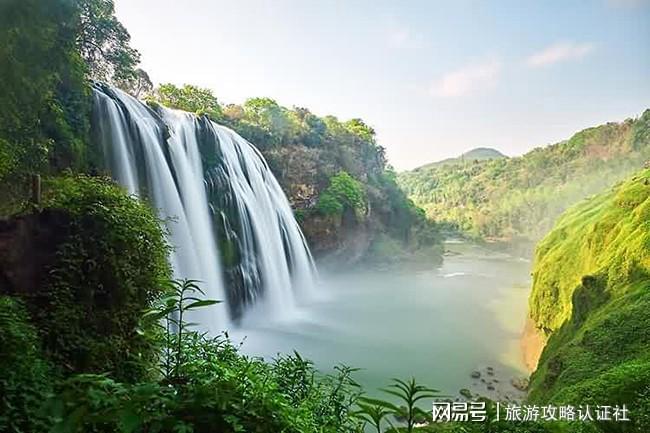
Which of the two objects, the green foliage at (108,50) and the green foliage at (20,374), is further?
the green foliage at (108,50)

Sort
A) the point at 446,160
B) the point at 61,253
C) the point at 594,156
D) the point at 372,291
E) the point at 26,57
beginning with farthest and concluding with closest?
1. the point at 446,160
2. the point at 594,156
3. the point at 372,291
4. the point at 26,57
5. the point at 61,253

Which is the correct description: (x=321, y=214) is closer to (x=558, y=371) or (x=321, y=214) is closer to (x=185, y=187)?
(x=185, y=187)

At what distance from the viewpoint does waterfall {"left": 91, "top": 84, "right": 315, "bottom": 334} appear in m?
6.97

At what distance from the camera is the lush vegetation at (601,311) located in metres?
2.95

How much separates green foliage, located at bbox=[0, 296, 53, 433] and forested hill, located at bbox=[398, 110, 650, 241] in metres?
30.1

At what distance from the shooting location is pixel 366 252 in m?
20.9

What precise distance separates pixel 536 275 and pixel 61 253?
10.2 metres

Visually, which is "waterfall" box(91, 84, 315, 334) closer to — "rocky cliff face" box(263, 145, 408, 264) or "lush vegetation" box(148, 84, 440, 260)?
"rocky cliff face" box(263, 145, 408, 264)

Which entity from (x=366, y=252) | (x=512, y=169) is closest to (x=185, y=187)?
(x=366, y=252)

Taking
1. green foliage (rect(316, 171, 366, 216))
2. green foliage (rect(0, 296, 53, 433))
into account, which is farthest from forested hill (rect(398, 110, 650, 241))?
green foliage (rect(0, 296, 53, 433))

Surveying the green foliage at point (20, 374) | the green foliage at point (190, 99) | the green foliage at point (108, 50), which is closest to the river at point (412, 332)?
the green foliage at point (20, 374)

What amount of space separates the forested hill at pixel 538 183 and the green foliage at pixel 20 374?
30145 millimetres

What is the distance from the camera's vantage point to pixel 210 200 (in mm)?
9266
